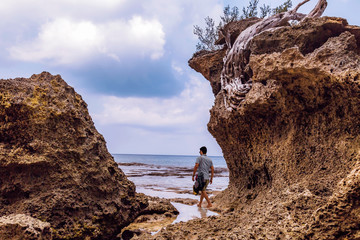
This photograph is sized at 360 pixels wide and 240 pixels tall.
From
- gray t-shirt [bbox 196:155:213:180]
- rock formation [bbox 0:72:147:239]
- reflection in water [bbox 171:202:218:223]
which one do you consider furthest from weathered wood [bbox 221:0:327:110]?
rock formation [bbox 0:72:147:239]

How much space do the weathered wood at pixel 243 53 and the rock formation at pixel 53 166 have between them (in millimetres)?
3304

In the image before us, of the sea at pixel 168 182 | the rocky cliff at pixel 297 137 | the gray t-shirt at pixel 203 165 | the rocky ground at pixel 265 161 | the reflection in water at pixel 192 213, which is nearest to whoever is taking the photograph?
the rocky cliff at pixel 297 137

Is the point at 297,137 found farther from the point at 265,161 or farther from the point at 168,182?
the point at 168,182

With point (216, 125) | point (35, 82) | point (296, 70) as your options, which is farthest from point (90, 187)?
point (216, 125)

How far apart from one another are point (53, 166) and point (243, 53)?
4.77 metres

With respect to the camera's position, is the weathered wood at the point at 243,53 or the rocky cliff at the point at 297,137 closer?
the rocky cliff at the point at 297,137

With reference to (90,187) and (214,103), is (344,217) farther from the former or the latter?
(214,103)

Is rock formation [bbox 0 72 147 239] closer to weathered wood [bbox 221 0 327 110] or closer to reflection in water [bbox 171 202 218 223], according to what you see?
reflection in water [bbox 171 202 218 223]

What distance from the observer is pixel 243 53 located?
6223 millimetres

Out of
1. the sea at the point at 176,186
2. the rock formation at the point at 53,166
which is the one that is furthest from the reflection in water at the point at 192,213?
the rock formation at the point at 53,166

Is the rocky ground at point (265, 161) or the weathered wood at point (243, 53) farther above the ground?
the weathered wood at point (243, 53)

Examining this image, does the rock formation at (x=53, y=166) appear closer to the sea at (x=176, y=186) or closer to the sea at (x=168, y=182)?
the sea at (x=176, y=186)

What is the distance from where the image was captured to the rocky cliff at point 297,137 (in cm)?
229

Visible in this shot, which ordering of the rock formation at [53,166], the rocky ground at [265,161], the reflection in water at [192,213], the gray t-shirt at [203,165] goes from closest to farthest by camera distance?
the rocky ground at [265,161], the rock formation at [53,166], the reflection in water at [192,213], the gray t-shirt at [203,165]
